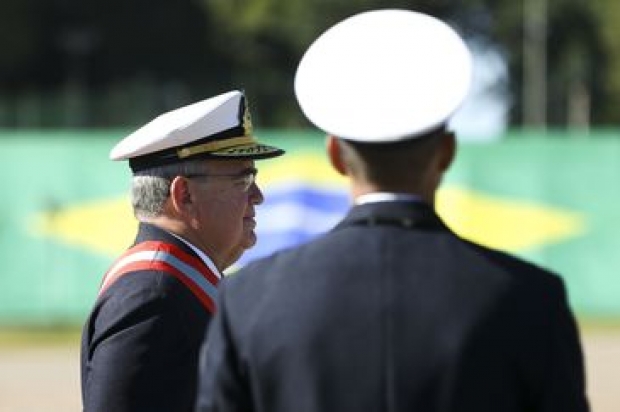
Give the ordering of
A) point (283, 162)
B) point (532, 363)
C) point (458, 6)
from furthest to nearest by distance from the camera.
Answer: point (458, 6) → point (283, 162) → point (532, 363)

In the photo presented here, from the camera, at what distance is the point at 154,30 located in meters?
59.0

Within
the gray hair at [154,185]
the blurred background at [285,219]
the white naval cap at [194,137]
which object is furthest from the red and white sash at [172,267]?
the blurred background at [285,219]

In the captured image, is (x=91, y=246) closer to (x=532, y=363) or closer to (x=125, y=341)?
(x=125, y=341)

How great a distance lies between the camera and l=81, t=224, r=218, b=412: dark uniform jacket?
12.2 ft

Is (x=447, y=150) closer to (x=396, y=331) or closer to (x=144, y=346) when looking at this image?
(x=396, y=331)

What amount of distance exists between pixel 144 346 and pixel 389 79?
126 cm

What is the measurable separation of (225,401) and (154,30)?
56.9 meters

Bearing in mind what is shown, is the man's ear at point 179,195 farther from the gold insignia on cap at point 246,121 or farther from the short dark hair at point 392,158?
the short dark hair at point 392,158

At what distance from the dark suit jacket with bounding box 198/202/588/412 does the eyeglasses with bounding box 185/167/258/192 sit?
1482 millimetres

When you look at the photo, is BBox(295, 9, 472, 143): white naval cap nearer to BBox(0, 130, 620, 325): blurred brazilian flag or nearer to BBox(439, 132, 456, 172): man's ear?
BBox(439, 132, 456, 172): man's ear

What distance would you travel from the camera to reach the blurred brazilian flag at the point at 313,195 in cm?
1888

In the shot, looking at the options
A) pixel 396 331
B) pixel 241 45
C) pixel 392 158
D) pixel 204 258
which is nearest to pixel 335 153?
pixel 392 158

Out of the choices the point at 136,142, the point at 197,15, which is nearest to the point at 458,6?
the point at 197,15

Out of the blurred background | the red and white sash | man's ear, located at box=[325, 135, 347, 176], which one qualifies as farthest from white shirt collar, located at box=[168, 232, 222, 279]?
the blurred background
